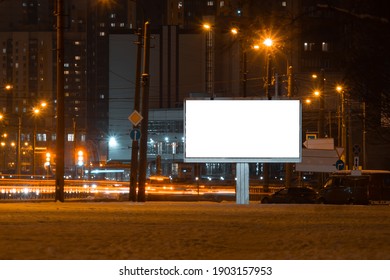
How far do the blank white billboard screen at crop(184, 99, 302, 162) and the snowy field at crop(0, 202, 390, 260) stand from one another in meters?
10.5

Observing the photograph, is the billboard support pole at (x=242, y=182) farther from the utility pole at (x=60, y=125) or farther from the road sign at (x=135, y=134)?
the utility pole at (x=60, y=125)

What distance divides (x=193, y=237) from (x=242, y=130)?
15866 millimetres

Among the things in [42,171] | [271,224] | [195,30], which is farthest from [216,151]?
[42,171]

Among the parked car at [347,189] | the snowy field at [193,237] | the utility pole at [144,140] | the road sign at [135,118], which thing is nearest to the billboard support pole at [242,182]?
the road sign at [135,118]

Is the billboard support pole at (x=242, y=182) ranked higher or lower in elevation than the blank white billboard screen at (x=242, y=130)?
lower

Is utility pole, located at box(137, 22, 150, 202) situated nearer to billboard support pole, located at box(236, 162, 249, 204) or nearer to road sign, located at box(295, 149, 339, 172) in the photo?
billboard support pole, located at box(236, 162, 249, 204)

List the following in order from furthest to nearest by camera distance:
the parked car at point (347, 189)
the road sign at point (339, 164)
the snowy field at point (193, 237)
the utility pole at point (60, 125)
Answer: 1. the road sign at point (339, 164)
2. the parked car at point (347, 189)
3. the utility pole at point (60, 125)
4. the snowy field at point (193, 237)

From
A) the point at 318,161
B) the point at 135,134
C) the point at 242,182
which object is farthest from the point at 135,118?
the point at 318,161

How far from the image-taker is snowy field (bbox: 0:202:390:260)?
1288 centimetres

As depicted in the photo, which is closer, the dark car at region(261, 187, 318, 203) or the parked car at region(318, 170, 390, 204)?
the dark car at region(261, 187, 318, 203)

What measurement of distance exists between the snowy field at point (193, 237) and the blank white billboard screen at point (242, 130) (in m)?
10.5

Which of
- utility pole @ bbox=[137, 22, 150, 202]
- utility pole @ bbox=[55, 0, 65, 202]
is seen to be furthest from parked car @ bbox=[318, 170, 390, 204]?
utility pole @ bbox=[55, 0, 65, 202]

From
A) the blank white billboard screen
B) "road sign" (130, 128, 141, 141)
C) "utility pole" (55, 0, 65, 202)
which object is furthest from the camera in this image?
"road sign" (130, 128, 141, 141)

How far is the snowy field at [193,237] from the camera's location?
42.2 ft
